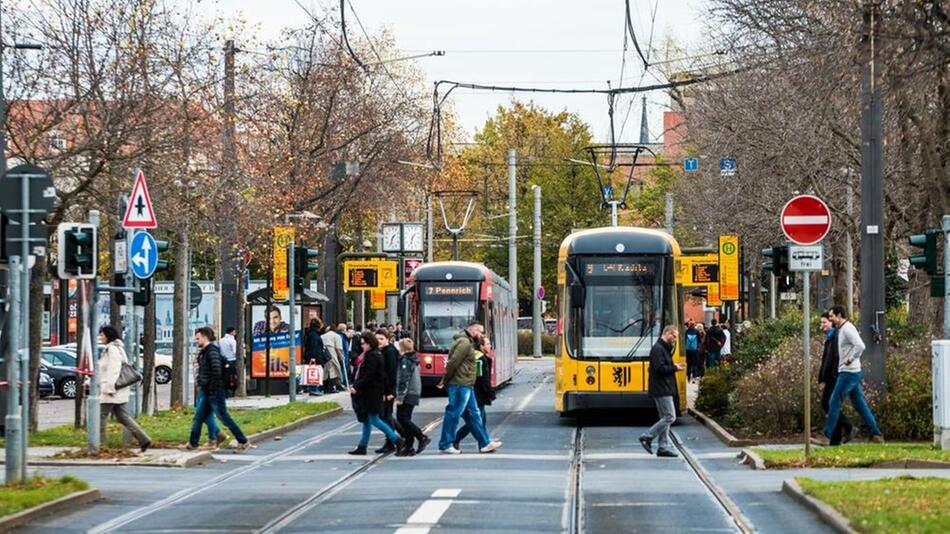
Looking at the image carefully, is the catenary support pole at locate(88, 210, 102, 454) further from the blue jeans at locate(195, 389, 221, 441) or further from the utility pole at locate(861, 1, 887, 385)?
the utility pole at locate(861, 1, 887, 385)

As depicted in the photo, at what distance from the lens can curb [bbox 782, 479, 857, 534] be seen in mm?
13609

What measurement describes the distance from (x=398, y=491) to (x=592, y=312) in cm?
1245

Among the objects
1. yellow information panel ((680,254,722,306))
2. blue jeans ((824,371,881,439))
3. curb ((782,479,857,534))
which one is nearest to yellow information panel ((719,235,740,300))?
yellow information panel ((680,254,722,306))

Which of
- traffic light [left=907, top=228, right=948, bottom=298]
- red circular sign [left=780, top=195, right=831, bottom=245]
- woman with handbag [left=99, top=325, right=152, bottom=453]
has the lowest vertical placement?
woman with handbag [left=99, top=325, right=152, bottom=453]

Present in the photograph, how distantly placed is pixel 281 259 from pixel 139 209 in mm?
18868

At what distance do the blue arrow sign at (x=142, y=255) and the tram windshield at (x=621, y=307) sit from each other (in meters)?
8.95

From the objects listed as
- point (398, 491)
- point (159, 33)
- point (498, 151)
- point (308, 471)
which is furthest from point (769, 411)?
point (498, 151)

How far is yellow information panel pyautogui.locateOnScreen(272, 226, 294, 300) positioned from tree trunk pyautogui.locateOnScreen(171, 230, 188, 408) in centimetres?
412

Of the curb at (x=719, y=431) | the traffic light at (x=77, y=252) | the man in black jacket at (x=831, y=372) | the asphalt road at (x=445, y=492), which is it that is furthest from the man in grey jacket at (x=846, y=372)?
the traffic light at (x=77, y=252)

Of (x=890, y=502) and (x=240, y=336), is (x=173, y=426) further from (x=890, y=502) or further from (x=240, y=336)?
(x=890, y=502)

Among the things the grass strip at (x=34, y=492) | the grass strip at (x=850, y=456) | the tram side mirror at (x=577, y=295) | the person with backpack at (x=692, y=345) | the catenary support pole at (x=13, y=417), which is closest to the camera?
the grass strip at (x=34, y=492)

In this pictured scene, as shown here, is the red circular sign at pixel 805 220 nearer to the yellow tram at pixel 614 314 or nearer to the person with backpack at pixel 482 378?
the person with backpack at pixel 482 378

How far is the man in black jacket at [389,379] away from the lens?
2395 cm

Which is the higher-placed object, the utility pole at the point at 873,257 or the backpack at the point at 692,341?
the utility pole at the point at 873,257
